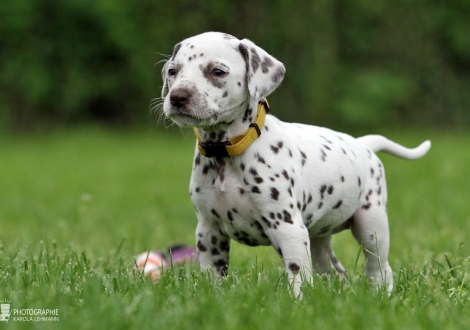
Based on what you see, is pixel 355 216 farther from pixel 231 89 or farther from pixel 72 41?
pixel 72 41

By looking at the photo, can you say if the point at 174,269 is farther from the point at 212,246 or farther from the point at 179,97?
the point at 179,97

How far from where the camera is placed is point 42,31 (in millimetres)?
28078

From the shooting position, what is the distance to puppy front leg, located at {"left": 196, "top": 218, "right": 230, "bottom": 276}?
174 inches

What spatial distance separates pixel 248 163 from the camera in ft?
13.7

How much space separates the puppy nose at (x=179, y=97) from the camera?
12.9 ft

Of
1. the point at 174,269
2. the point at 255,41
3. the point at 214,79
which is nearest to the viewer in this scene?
the point at 214,79

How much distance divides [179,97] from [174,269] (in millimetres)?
1098

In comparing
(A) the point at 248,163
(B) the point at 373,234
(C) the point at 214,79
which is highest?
(C) the point at 214,79

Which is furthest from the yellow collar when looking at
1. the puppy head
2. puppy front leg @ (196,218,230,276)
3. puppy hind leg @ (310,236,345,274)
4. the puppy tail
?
the puppy tail

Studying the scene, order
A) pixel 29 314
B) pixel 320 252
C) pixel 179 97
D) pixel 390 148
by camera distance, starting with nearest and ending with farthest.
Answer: pixel 29 314 → pixel 179 97 → pixel 320 252 → pixel 390 148

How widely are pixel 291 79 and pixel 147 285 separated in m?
22.9

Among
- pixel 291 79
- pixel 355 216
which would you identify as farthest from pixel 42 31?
pixel 355 216

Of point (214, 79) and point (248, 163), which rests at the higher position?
point (214, 79)

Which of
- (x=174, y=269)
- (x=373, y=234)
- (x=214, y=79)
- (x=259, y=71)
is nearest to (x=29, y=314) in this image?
(x=174, y=269)
